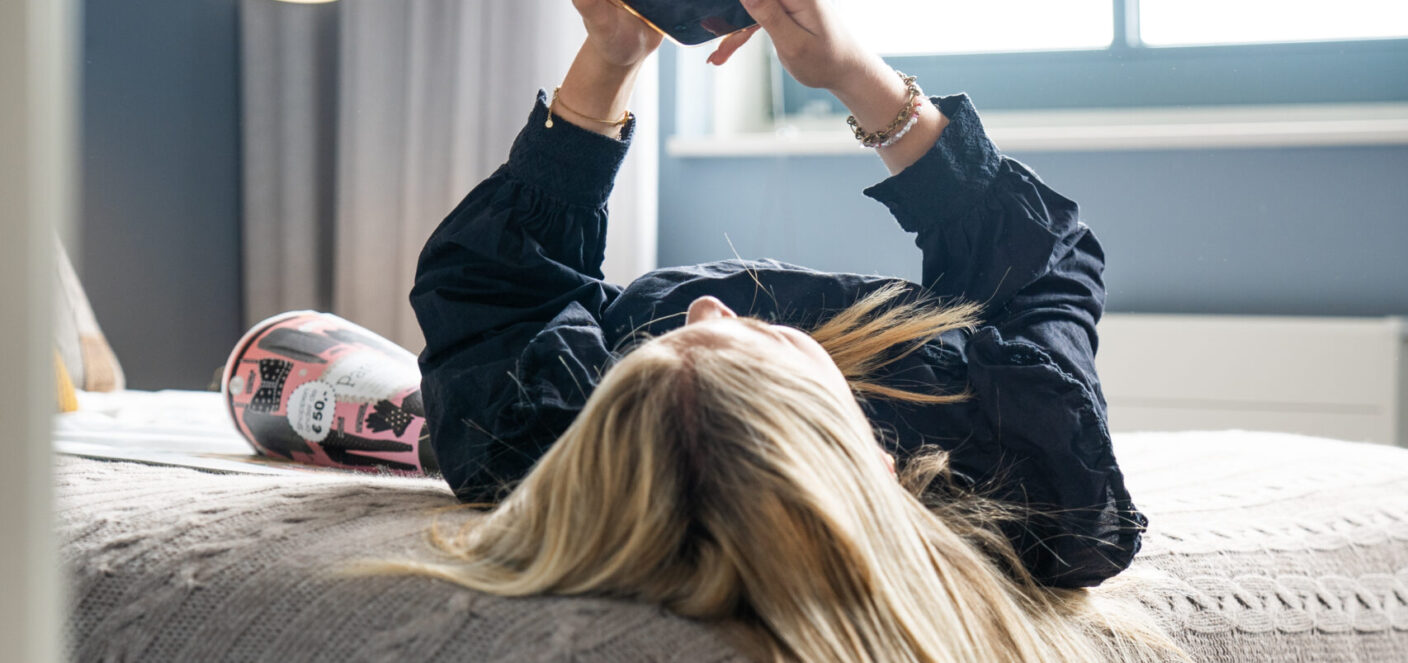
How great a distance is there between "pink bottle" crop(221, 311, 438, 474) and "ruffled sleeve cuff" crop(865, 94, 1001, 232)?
49 cm

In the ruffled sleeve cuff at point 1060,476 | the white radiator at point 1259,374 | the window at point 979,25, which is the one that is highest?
the window at point 979,25

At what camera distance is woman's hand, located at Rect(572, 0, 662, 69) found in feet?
2.31

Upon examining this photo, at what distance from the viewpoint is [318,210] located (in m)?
2.21

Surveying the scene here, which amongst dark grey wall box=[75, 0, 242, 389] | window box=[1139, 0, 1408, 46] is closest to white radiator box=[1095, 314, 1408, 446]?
window box=[1139, 0, 1408, 46]

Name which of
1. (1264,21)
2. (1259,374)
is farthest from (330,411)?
(1264,21)

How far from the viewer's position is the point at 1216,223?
189 centimetres

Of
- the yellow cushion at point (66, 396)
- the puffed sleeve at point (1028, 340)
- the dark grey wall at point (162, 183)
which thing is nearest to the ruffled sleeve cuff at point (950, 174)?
the puffed sleeve at point (1028, 340)

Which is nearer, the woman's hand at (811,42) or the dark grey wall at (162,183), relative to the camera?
the woman's hand at (811,42)

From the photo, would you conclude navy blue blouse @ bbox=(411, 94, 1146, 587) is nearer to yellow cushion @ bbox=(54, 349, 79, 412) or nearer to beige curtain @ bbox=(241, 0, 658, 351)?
yellow cushion @ bbox=(54, 349, 79, 412)

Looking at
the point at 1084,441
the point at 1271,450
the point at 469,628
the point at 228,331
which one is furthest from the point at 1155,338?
the point at 228,331

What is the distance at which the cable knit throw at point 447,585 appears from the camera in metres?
0.48

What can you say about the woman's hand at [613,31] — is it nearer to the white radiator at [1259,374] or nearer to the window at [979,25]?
the white radiator at [1259,374]

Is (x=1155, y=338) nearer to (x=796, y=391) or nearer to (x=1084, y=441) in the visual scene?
(x=1084, y=441)

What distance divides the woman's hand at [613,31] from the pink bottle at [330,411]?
1.40ft
